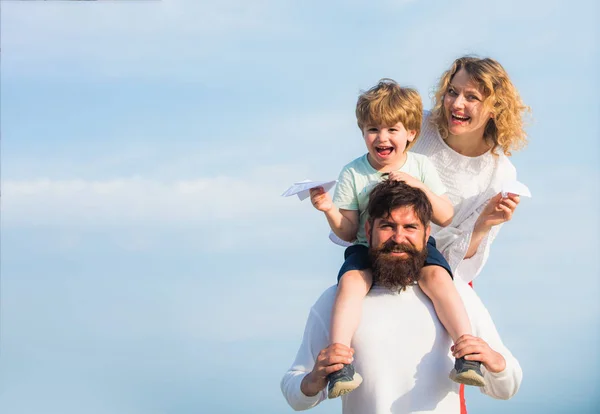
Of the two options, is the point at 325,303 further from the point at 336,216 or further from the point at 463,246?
the point at 463,246

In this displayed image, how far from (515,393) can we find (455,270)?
2.01 meters

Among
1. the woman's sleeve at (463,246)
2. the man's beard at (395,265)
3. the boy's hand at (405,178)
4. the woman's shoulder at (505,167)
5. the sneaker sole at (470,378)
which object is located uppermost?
the woman's shoulder at (505,167)

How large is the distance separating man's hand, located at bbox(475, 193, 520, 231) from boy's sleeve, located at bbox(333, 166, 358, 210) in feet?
4.31

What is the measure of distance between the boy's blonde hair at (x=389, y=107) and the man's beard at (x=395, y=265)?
94 centimetres

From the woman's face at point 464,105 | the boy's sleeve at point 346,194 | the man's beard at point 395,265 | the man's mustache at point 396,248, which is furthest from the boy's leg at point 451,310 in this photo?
the woman's face at point 464,105

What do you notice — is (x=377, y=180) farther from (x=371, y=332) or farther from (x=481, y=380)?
(x=481, y=380)

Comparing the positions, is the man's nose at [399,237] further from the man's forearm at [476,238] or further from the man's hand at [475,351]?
the man's forearm at [476,238]

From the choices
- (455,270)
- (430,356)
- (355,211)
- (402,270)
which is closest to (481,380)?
(430,356)

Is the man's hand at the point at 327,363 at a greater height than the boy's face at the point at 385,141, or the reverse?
the boy's face at the point at 385,141

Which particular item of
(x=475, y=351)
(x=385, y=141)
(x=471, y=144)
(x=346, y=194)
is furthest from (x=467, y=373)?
(x=471, y=144)

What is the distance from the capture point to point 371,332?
6.92 metres

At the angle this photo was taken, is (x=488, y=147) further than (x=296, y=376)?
Yes

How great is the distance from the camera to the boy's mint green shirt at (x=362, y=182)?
7.43 m

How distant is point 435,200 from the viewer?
7.43m
